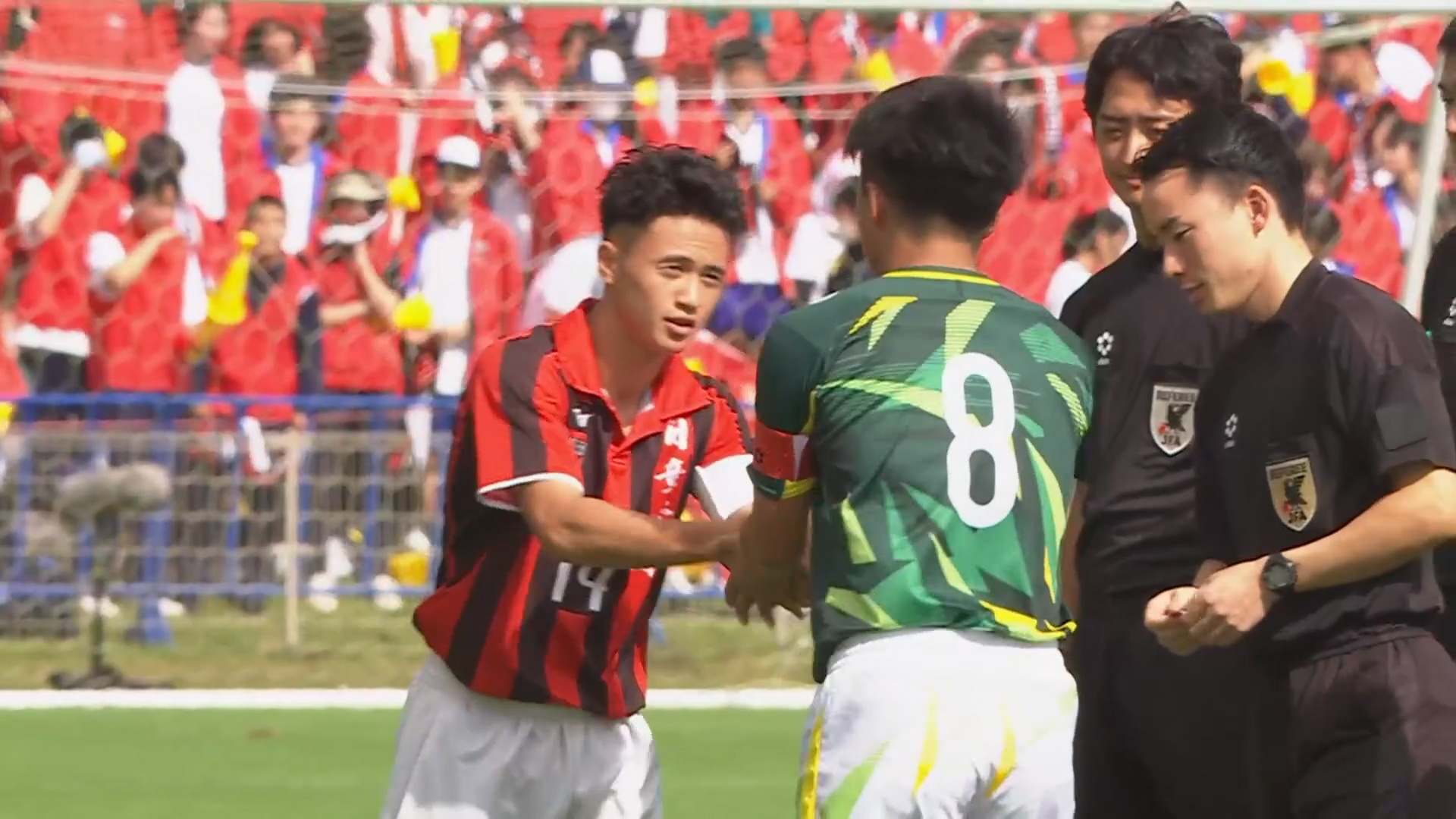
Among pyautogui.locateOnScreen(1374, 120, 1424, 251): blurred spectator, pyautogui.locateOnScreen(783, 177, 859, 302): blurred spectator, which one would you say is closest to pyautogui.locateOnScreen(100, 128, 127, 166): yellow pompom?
pyautogui.locateOnScreen(783, 177, 859, 302): blurred spectator

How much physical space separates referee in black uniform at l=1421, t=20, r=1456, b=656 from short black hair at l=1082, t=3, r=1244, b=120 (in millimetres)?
427

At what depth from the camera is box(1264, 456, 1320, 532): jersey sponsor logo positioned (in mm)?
3576

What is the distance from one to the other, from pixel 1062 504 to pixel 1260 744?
668 millimetres

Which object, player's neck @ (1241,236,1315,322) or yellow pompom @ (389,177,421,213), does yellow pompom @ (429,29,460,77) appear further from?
player's neck @ (1241,236,1315,322)

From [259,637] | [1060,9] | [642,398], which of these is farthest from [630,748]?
[259,637]

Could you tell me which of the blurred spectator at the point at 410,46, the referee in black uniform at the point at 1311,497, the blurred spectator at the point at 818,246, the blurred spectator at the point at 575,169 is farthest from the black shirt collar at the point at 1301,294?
the blurred spectator at the point at 410,46

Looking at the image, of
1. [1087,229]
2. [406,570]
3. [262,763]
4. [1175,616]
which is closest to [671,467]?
[1175,616]

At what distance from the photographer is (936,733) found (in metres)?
3.20

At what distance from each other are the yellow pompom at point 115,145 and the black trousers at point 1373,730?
6752mm

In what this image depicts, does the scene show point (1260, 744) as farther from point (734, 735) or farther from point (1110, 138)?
point (734, 735)

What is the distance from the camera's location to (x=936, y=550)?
10.6ft

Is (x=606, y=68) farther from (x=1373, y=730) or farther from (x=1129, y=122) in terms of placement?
(x=1373, y=730)

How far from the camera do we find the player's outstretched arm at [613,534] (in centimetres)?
369

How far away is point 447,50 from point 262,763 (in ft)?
13.3
